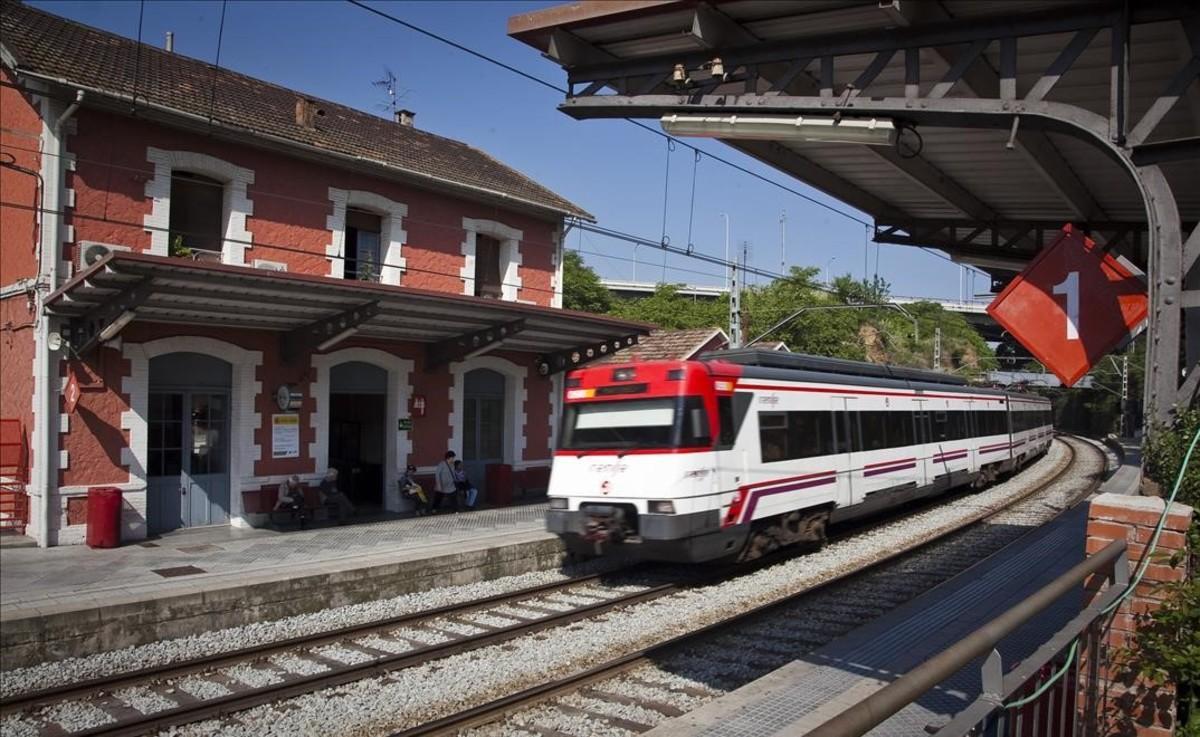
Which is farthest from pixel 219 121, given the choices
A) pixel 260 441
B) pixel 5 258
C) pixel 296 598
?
pixel 296 598

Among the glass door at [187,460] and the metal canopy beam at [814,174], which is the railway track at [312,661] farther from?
the glass door at [187,460]

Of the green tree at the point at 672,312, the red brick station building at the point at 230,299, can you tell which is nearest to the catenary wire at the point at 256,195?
the red brick station building at the point at 230,299

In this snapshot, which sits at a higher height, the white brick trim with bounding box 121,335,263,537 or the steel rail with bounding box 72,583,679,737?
Result: the white brick trim with bounding box 121,335,263,537

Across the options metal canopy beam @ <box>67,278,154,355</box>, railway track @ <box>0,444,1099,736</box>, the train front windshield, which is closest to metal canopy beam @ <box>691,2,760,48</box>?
the train front windshield

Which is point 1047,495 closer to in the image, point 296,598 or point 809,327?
point 296,598

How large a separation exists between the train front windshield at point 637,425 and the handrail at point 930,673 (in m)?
7.18

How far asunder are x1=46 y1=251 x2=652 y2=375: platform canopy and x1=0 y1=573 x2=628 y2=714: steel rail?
5.25 metres

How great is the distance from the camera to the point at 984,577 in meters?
10.6

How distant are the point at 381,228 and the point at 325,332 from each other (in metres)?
3.65

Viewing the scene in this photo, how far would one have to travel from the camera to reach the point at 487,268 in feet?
65.1

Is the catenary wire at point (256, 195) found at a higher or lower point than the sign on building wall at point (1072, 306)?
higher

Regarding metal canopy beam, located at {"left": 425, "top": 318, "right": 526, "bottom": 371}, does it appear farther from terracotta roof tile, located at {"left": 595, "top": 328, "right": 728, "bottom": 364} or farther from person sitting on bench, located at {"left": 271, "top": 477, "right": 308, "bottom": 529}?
terracotta roof tile, located at {"left": 595, "top": 328, "right": 728, "bottom": 364}

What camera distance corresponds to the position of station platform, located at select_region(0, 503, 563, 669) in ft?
28.1

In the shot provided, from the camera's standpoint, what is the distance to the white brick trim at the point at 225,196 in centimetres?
1391
